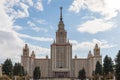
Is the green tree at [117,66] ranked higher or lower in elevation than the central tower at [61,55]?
lower

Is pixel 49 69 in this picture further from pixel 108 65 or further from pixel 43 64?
pixel 108 65

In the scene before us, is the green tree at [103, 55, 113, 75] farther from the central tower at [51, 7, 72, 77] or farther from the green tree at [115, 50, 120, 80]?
the central tower at [51, 7, 72, 77]

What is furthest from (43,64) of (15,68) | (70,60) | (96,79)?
(96,79)

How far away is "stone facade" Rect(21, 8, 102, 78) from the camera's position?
140 metres

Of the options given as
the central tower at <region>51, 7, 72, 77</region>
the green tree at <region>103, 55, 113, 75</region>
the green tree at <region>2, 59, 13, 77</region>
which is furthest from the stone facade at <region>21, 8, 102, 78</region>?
the green tree at <region>103, 55, 113, 75</region>

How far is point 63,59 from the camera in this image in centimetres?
14475

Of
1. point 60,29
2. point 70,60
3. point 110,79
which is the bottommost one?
point 110,79

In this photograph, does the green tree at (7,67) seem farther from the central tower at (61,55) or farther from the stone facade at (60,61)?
the central tower at (61,55)

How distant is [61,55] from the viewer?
145625 millimetres

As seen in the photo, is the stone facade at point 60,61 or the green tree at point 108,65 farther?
the stone facade at point 60,61

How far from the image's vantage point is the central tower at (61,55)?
5517 inches

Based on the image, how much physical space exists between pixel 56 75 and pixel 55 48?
12.6 m

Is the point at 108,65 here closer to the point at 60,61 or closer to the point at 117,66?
the point at 117,66

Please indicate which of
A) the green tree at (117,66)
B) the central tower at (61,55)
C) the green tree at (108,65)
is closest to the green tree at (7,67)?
the green tree at (108,65)
